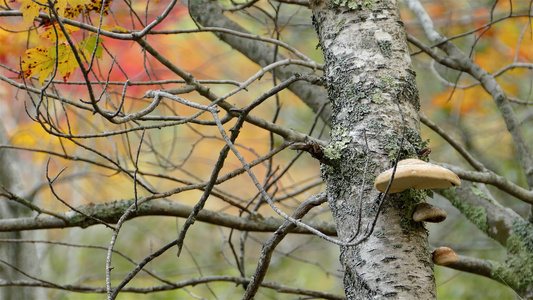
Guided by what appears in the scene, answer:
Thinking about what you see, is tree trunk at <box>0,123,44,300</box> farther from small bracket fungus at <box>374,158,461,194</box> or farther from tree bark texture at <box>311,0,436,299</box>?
small bracket fungus at <box>374,158,461,194</box>

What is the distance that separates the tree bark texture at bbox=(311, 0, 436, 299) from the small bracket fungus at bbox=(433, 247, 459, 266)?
0.68 ft

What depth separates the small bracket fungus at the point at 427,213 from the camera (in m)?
1.45

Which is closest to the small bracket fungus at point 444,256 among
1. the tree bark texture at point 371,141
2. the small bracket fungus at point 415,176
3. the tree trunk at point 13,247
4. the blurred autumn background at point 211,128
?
the tree bark texture at point 371,141

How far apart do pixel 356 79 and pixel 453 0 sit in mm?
4928

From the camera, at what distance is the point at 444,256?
1717 millimetres

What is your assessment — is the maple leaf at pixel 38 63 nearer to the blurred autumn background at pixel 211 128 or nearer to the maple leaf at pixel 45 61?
the maple leaf at pixel 45 61

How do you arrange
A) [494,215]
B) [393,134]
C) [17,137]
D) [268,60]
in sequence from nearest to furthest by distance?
[393,134]
[494,215]
[268,60]
[17,137]

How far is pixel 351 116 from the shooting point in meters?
1.67

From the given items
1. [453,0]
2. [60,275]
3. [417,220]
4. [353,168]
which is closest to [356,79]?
[353,168]

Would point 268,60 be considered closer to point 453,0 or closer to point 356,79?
point 356,79

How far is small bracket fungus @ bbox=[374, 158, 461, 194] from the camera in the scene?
1344mm

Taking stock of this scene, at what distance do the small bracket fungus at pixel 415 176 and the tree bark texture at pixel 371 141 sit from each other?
52 mm

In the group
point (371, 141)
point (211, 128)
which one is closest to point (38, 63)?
point (371, 141)

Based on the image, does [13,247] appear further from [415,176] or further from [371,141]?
[415,176]
